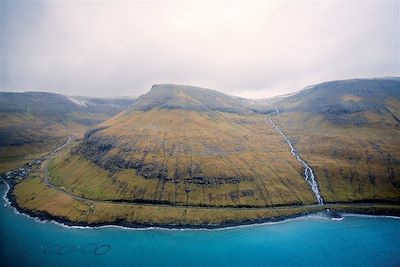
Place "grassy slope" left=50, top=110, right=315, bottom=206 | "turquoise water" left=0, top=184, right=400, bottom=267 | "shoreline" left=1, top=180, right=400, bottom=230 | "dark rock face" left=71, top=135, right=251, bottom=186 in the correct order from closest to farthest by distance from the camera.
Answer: "turquoise water" left=0, top=184, right=400, bottom=267
"shoreline" left=1, top=180, right=400, bottom=230
"grassy slope" left=50, top=110, right=315, bottom=206
"dark rock face" left=71, top=135, right=251, bottom=186

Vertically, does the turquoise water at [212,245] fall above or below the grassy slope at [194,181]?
below

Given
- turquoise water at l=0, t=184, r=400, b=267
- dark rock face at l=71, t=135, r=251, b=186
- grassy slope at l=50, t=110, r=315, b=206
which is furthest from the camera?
dark rock face at l=71, t=135, r=251, b=186

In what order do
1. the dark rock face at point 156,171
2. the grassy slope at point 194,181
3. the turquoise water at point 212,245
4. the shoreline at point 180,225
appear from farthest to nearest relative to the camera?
the dark rock face at point 156,171, the grassy slope at point 194,181, the shoreline at point 180,225, the turquoise water at point 212,245

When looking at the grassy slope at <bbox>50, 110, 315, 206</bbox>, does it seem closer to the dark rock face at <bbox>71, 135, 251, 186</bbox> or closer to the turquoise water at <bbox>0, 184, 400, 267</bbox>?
the dark rock face at <bbox>71, 135, 251, 186</bbox>

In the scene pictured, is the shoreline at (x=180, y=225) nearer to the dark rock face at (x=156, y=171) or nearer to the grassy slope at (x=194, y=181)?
the grassy slope at (x=194, y=181)

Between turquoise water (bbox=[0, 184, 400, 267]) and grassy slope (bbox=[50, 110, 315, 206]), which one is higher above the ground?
grassy slope (bbox=[50, 110, 315, 206])

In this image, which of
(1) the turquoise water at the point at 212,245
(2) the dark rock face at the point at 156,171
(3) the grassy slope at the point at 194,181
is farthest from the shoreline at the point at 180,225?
(2) the dark rock face at the point at 156,171

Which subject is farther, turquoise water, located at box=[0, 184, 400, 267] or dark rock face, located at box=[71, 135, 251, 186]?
dark rock face, located at box=[71, 135, 251, 186]

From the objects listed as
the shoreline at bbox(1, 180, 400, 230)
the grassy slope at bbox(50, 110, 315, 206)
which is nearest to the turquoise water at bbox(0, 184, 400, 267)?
the shoreline at bbox(1, 180, 400, 230)

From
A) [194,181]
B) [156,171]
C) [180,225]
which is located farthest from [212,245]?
[156,171]
